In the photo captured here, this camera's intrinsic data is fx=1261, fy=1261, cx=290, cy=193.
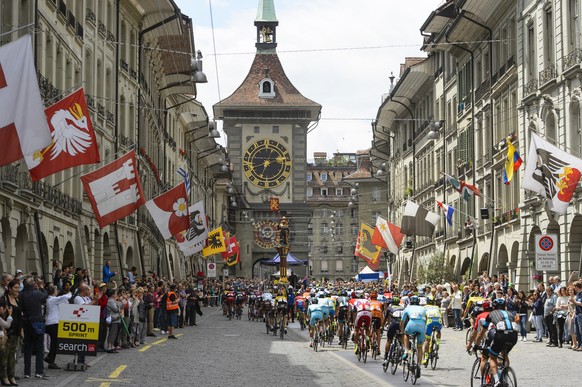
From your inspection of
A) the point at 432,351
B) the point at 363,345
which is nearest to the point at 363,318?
the point at 363,345

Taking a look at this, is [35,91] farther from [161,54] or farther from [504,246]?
[161,54]

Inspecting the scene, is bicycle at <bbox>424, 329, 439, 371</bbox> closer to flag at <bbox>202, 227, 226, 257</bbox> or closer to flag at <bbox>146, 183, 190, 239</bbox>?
flag at <bbox>146, 183, 190, 239</bbox>

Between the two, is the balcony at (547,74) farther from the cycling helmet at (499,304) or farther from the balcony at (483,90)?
the cycling helmet at (499,304)

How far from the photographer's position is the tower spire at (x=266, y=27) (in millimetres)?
147625

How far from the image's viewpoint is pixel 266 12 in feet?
494

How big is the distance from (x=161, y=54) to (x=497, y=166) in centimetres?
2124

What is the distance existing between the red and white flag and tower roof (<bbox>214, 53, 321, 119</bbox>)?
10360cm

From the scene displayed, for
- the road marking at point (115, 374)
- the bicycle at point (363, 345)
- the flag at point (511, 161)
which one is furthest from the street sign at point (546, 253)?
the road marking at point (115, 374)

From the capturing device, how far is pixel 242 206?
133875 millimetres

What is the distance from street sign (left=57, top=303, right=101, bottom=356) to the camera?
22.8 m

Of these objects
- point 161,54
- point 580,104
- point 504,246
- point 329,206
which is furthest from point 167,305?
point 329,206

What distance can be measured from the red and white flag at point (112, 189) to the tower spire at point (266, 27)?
11663cm

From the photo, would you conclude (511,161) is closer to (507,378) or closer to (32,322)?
(32,322)

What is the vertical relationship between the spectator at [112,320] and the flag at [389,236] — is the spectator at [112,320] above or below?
below
